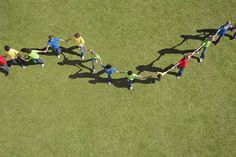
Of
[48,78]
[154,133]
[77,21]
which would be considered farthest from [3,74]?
[154,133]

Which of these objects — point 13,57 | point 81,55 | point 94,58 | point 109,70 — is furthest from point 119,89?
point 13,57

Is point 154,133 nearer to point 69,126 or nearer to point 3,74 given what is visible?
point 69,126

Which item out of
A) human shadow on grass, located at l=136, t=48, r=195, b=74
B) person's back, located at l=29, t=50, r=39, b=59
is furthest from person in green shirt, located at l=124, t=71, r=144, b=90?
person's back, located at l=29, t=50, r=39, b=59

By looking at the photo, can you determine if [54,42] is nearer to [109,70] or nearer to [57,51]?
[57,51]

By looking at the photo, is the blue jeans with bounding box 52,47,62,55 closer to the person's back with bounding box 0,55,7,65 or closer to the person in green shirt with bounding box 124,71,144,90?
the person's back with bounding box 0,55,7,65

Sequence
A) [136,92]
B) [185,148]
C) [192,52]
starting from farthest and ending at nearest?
1. [192,52]
2. [136,92]
3. [185,148]
